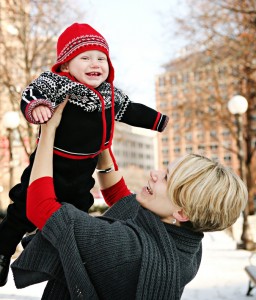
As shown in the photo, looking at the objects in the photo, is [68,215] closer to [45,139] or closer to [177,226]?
[45,139]

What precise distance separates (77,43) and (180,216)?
82 cm

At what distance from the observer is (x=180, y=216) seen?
6.20 feet

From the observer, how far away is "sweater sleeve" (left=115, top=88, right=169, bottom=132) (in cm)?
228

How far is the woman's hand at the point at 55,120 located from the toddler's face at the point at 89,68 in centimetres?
14

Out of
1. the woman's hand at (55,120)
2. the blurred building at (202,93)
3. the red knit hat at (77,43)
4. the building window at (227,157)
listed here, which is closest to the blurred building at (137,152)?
the building window at (227,157)

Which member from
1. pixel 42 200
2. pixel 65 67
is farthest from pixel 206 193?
pixel 65 67

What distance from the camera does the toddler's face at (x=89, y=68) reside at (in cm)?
204

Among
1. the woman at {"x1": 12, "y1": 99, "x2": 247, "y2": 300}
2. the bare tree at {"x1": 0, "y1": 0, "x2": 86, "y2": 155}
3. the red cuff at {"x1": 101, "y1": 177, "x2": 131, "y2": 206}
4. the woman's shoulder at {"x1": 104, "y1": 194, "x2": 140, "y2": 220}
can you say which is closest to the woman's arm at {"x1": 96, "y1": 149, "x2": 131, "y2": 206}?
the red cuff at {"x1": 101, "y1": 177, "x2": 131, "y2": 206}

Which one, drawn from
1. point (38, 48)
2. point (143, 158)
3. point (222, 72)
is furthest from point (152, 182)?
point (143, 158)

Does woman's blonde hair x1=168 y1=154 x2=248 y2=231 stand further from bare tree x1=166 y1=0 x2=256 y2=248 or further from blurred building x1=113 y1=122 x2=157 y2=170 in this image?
blurred building x1=113 y1=122 x2=157 y2=170

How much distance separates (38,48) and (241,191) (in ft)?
53.5

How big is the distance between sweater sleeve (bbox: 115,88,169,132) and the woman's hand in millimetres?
372

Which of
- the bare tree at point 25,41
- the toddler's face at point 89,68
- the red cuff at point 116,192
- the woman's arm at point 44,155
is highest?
the bare tree at point 25,41

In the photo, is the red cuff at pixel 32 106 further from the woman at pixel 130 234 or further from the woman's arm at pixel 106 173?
the woman's arm at pixel 106 173
